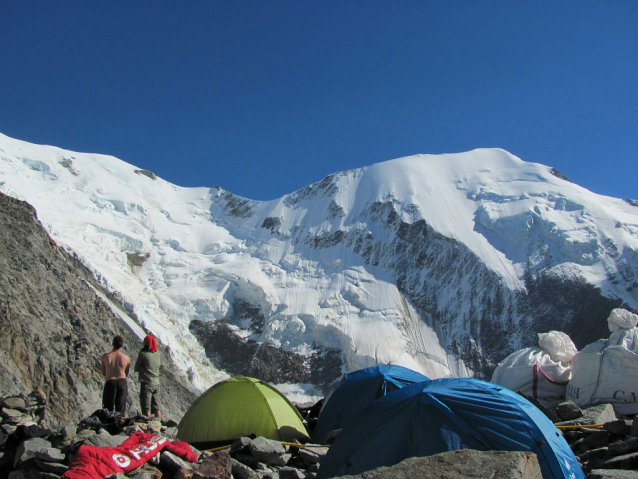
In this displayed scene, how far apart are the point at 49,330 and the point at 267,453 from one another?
17829mm

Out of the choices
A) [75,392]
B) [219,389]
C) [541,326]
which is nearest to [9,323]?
[75,392]

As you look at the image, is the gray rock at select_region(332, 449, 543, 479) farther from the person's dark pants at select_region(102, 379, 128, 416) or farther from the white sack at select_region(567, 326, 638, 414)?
the white sack at select_region(567, 326, 638, 414)

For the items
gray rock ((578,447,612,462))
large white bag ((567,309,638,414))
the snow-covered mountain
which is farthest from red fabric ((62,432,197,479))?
the snow-covered mountain

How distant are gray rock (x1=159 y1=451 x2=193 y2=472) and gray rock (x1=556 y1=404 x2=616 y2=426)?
240 inches

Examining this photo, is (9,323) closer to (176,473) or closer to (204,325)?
(176,473)

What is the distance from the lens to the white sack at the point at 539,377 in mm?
12474

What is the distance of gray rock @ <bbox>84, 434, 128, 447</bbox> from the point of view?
605 centimetres

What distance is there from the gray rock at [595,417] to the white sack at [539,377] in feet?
7.72

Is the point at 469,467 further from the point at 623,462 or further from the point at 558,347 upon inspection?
the point at 558,347

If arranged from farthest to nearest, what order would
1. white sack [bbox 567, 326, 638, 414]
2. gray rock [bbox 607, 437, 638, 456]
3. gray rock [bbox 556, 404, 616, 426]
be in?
white sack [bbox 567, 326, 638, 414]
gray rock [bbox 556, 404, 616, 426]
gray rock [bbox 607, 437, 638, 456]

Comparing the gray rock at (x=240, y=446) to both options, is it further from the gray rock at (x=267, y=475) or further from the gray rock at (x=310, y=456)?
the gray rock at (x=310, y=456)

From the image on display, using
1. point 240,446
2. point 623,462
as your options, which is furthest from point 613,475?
point 240,446

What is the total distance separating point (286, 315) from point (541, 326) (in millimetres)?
23139

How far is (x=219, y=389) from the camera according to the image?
10.4 m
